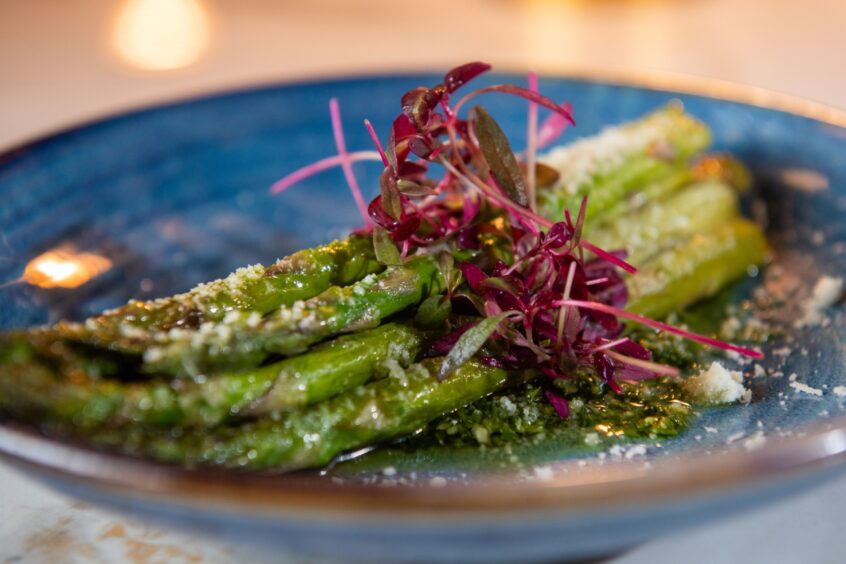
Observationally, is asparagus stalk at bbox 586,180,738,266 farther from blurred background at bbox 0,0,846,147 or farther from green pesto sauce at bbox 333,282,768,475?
blurred background at bbox 0,0,846,147

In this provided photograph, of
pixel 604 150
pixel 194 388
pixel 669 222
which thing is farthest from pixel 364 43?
pixel 194 388

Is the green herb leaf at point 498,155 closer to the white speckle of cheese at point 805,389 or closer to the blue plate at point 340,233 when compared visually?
the blue plate at point 340,233

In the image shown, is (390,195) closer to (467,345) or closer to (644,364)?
(467,345)

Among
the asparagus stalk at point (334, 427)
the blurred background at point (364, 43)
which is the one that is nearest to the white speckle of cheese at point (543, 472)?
the asparagus stalk at point (334, 427)

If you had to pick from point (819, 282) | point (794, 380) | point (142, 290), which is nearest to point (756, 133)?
point (819, 282)

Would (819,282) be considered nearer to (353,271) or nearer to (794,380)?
(794,380)

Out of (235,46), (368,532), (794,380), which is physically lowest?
(794,380)
